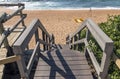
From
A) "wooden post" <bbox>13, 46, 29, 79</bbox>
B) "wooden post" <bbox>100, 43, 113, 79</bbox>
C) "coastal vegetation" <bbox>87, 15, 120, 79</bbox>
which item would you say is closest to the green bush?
"coastal vegetation" <bbox>87, 15, 120, 79</bbox>

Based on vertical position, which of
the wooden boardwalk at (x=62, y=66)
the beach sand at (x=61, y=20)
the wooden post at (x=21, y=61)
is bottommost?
the beach sand at (x=61, y=20)

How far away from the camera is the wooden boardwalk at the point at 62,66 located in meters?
4.36

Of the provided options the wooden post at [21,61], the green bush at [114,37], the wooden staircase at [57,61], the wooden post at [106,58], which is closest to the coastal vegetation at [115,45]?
the green bush at [114,37]

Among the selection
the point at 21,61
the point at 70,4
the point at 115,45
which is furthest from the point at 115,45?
the point at 70,4

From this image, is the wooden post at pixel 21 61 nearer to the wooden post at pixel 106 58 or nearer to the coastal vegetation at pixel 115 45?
the wooden post at pixel 106 58

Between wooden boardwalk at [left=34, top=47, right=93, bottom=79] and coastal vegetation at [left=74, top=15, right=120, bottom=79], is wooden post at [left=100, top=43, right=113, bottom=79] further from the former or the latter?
wooden boardwalk at [left=34, top=47, right=93, bottom=79]

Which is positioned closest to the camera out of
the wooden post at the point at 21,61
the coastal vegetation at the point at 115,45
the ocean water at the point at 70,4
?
the wooden post at the point at 21,61

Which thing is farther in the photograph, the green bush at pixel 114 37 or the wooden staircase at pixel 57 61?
the green bush at pixel 114 37

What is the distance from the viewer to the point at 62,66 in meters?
4.74

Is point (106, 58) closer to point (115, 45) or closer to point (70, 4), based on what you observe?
point (115, 45)

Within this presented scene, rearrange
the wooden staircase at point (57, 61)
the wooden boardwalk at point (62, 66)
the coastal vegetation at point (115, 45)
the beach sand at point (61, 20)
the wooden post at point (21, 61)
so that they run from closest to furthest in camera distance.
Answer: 1. the wooden post at point (21, 61)
2. the wooden staircase at point (57, 61)
3. the wooden boardwalk at point (62, 66)
4. the coastal vegetation at point (115, 45)
5. the beach sand at point (61, 20)

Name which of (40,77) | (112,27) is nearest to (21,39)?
Result: (40,77)

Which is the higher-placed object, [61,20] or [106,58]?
[106,58]

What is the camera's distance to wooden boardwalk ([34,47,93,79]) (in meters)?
4.36
